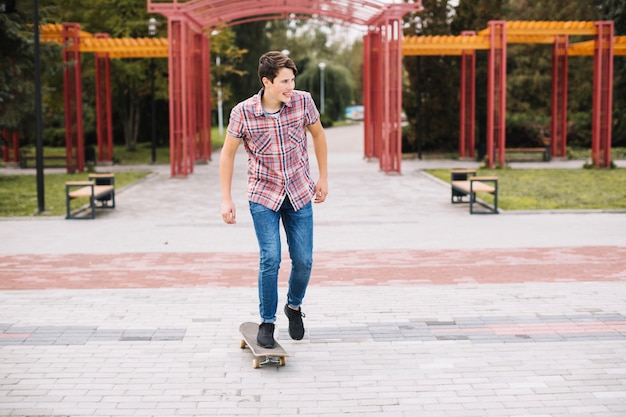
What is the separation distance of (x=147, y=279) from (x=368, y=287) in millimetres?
2186

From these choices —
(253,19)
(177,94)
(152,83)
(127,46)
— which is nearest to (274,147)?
(177,94)

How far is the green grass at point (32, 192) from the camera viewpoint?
1420cm

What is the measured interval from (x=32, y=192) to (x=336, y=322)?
12.8m

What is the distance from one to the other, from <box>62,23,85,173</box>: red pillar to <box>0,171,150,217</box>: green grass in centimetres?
91

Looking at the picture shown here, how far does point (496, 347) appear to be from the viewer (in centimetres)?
556

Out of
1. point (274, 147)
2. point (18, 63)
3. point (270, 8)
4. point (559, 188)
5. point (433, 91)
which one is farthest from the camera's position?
point (433, 91)

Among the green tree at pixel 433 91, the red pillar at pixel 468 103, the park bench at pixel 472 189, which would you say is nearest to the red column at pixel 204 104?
the green tree at pixel 433 91

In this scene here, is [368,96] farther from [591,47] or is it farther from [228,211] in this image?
[228,211]

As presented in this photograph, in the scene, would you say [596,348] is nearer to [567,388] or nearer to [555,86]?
[567,388]

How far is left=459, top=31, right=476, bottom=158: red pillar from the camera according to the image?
26234 millimetres

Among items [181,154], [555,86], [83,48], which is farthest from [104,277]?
[555,86]

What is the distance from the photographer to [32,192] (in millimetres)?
17453

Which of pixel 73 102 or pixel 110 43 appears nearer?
pixel 110 43

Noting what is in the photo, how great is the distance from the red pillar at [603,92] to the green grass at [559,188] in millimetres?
804
